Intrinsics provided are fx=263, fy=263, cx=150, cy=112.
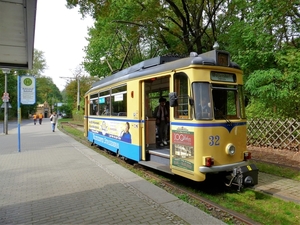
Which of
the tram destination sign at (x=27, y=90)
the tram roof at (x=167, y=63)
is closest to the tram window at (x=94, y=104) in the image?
the tram destination sign at (x=27, y=90)

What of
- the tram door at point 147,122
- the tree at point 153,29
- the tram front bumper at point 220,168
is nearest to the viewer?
the tram front bumper at point 220,168

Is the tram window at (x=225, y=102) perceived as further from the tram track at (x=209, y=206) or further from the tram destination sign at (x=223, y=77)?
the tram track at (x=209, y=206)

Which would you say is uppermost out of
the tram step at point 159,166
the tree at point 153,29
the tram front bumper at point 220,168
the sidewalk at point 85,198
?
the tree at point 153,29

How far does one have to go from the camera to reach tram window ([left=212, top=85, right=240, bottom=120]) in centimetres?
597

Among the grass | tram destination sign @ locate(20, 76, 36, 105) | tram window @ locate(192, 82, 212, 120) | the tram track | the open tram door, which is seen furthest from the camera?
tram destination sign @ locate(20, 76, 36, 105)

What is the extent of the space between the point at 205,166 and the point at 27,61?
4849mm

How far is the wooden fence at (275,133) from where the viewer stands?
1022 centimetres

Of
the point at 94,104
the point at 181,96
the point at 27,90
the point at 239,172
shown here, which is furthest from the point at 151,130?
the point at 27,90

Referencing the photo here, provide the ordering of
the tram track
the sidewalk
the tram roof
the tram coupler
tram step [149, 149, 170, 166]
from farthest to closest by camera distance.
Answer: tram step [149, 149, 170, 166] → the tram roof → the tram coupler → the tram track → the sidewalk

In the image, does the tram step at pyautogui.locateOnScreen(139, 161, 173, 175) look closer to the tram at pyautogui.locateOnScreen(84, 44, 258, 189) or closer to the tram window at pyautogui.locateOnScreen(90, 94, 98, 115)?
the tram at pyautogui.locateOnScreen(84, 44, 258, 189)

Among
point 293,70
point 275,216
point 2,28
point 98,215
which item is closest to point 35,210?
point 98,215

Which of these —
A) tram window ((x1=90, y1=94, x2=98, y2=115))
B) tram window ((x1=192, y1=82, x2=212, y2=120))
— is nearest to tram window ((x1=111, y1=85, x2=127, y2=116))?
tram window ((x1=90, y1=94, x2=98, y2=115))

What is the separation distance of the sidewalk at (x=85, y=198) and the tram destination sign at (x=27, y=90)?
→ 3.36 metres

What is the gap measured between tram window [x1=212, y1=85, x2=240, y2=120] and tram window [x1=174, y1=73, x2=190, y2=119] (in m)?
0.63
